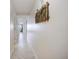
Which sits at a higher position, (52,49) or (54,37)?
(54,37)

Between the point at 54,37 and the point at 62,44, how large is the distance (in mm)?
346
